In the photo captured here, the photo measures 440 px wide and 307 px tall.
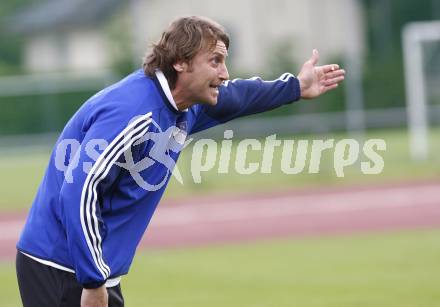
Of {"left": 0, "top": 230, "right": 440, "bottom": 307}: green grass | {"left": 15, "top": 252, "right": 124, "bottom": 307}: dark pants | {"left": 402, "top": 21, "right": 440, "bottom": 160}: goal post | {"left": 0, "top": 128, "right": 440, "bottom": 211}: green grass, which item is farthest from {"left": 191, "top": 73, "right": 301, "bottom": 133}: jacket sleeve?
{"left": 402, "top": 21, "right": 440, "bottom": 160}: goal post

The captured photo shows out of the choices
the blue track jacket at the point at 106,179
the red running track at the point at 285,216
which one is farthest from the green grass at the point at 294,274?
the blue track jacket at the point at 106,179

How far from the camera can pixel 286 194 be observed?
58.7ft

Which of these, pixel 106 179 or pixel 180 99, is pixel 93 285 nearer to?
pixel 106 179

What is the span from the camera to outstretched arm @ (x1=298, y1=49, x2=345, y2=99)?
16.5ft

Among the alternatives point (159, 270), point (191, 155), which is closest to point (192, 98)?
point (159, 270)

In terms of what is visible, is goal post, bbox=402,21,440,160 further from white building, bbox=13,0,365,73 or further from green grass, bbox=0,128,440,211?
white building, bbox=13,0,365,73

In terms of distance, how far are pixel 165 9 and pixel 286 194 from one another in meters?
20.8

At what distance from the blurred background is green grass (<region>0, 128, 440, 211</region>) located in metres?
0.05

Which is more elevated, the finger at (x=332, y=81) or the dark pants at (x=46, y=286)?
the finger at (x=332, y=81)

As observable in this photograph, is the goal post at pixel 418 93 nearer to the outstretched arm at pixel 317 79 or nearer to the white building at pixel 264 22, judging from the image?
the white building at pixel 264 22

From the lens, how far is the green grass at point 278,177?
19219mm

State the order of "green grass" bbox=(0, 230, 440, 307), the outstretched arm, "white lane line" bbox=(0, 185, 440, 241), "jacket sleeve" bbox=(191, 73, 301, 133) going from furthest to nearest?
"white lane line" bbox=(0, 185, 440, 241)
"green grass" bbox=(0, 230, 440, 307)
the outstretched arm
"jacket sleeve" bbox=(191, 73, 301, 133)

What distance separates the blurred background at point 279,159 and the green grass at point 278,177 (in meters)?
0.05

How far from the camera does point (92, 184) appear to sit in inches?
157
